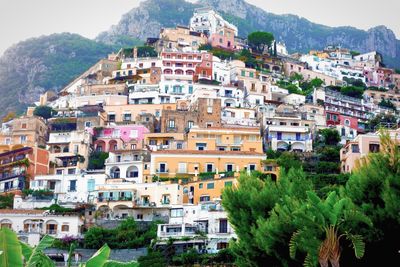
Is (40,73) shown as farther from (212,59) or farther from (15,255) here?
(15,255)

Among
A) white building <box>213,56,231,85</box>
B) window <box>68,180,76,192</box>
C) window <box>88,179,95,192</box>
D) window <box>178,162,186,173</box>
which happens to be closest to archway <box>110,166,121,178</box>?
window <box>88,179,95,192</box>

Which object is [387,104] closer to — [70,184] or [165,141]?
[165,141]

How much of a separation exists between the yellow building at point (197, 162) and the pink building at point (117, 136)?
7650mm

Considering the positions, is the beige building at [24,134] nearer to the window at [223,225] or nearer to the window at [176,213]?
the window at [176,213]

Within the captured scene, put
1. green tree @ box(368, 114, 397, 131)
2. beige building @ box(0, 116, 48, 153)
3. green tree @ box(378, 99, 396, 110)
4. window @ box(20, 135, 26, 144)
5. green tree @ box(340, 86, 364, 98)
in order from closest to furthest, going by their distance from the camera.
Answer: beige building @ box(0, 116, 48, 153), window @ box(20, 135, 26, 144), green tree @ box(368, 114, 397, 131), green tree @ box(340, 86, 364, 98), green tree @ box(378, 99, 396, 110)

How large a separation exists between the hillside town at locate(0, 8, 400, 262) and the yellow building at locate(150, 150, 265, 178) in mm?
89

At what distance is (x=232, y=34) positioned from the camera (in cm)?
11006

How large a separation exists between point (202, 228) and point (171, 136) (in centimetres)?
1922

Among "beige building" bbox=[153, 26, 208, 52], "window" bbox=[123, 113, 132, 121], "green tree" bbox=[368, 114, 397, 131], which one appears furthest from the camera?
"beige building" bbox=[153, 26, 208, 52]

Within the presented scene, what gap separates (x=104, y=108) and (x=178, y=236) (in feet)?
103

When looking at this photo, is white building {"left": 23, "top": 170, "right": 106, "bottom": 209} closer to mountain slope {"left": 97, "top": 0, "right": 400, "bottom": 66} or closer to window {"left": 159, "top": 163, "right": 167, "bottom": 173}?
window {"left": 159, "top": 163, "right": 167, "bottom": 173}

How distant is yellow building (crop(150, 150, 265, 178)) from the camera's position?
2483 inches

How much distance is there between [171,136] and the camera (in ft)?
227

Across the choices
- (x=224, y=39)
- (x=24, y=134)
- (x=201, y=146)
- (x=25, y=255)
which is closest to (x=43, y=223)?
(x=201, y=146)
